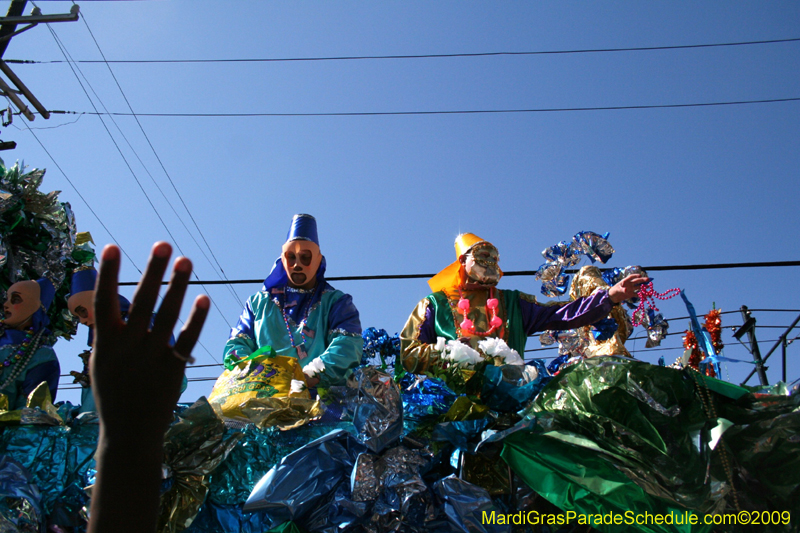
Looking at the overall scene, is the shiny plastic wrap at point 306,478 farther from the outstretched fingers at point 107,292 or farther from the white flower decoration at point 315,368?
the outstretched fingers at point 107,292

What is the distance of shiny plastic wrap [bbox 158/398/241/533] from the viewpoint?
7.85 ft

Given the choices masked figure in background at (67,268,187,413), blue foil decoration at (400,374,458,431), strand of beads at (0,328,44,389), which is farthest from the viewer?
strand of beads at (0,328,44,389)

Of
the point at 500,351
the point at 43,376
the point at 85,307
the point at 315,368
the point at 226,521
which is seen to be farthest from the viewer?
the point at 85,307

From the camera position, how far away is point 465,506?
2.36 metres

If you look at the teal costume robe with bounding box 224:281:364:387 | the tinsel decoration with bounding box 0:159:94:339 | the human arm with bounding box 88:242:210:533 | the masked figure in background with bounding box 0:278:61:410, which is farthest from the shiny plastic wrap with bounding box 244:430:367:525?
the tinsel decoration with bounding box 0:159:94:339

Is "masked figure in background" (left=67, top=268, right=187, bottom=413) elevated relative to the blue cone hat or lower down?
lower down

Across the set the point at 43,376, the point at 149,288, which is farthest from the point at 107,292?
the point at 43,376

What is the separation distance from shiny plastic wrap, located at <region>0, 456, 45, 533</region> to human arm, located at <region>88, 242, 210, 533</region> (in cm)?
140

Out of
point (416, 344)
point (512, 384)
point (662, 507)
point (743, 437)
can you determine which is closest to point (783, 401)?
point (743, 437)

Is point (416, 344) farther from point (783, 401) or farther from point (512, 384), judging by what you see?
point (783, 401)

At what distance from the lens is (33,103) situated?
296 inches

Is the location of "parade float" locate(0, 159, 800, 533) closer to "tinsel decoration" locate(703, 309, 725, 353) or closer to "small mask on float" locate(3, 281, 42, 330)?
"tinsel decoration" locate(703, 309, 725, 353)

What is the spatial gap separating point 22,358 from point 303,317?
1.59 meters

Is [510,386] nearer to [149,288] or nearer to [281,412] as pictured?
[281,412]
